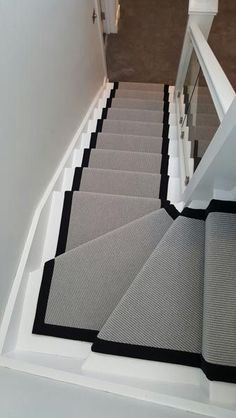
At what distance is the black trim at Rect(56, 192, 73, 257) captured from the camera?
1751 millimetres

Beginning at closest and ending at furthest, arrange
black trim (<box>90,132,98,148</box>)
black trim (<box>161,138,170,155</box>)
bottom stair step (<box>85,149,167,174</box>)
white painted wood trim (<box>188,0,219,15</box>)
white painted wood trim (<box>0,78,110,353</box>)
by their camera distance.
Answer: white painted wood trim (<box>0,78,110,353</box>), white painted wood trim (<box>188,0,219,15</box>), bottom stair step (<box>85,149,167,174</box>), black trim (<box>161,138,170,155</box>), black trim (<box>90,132,98,148</box>)

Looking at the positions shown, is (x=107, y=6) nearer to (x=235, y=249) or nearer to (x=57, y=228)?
(x=57, y=228)

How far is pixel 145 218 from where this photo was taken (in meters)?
1.68

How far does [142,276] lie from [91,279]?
1.01 feet

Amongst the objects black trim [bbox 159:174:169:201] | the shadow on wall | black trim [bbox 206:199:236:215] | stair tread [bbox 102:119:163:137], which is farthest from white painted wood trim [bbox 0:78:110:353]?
the shadow on wall

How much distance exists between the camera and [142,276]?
131cm

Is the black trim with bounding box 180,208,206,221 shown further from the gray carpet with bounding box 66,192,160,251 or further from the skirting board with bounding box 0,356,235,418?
the skirting board with bounding box 0,356,235,418

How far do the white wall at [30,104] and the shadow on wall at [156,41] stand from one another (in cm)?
214

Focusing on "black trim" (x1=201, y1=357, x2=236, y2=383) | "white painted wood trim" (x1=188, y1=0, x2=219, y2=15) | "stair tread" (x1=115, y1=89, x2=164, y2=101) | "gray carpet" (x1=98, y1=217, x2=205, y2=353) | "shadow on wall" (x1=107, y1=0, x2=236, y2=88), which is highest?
"shadow on wall" (x1=107, y1=0, x2=236, y2=88)

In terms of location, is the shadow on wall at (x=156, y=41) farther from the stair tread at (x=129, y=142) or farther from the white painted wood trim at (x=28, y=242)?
the white painted wood trim at (x=28, y=242)

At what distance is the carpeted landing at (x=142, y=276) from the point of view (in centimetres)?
117

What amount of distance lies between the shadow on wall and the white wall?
2.14 meters

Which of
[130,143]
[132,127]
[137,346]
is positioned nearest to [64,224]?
[137,346]

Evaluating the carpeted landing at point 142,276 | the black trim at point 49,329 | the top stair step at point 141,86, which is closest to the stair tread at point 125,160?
the carpeted landing at point 142,276
